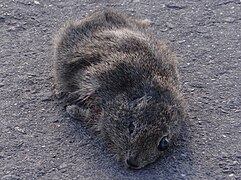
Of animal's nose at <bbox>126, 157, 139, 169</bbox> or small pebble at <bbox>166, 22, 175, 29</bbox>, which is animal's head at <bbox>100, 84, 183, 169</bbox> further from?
small pebble at <bbox>166, 22, 175, 29</bbox>

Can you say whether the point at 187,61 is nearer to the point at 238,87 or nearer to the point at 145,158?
the point at 238,87

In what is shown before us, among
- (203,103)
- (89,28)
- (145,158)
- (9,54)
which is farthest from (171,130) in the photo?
(9,54)

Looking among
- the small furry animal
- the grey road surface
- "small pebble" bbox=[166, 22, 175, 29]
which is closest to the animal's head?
the small furry animal

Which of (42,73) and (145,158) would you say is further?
(42,73)

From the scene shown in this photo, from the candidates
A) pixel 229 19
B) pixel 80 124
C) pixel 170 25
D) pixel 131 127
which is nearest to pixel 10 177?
pixel 80 124

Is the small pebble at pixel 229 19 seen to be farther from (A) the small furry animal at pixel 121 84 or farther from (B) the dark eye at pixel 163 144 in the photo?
(B) the dark eye at pixel 163 144

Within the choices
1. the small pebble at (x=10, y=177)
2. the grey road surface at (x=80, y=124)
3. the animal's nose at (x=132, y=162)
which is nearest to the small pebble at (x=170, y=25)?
the grey road surface at (x=80, y=124)
